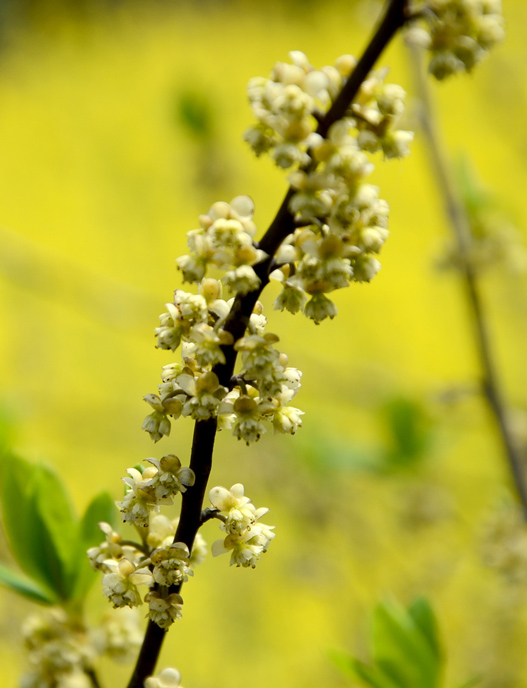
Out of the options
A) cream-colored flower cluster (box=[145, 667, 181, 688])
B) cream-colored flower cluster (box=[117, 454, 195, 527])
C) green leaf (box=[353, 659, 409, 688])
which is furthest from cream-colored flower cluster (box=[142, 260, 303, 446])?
green leaf (box=[353, 659, 409, 688])

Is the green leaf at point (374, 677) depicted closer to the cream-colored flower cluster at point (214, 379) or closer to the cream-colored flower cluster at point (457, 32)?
the cream-colored flower cluster at point (214, 379)

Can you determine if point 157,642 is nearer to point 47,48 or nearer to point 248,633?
point 248,633

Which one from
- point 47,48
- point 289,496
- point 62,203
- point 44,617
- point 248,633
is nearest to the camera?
point 44,617

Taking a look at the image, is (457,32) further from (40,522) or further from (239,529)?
(40,522)

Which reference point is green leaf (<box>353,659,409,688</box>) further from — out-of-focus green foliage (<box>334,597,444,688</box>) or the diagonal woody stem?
the diagonal woody stem

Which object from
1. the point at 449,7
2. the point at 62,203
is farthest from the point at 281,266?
the point at 62,203

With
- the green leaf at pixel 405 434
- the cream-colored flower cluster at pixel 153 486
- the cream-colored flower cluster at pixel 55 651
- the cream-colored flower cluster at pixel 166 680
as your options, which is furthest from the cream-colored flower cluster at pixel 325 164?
the green leaf at pixel 405 434

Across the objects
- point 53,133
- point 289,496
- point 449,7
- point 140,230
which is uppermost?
point 53,133

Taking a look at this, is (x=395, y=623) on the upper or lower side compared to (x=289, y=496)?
lower
